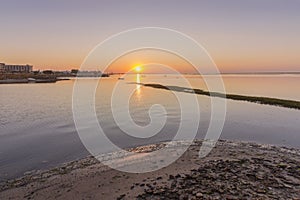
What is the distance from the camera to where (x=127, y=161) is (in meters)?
14.5

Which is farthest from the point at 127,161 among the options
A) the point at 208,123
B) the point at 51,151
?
the point at 208,123

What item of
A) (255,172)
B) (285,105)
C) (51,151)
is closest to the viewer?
(255,172)

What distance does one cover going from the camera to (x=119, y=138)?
2130 cm

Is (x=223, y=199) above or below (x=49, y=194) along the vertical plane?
above

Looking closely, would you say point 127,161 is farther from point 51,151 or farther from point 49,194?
point 51,151

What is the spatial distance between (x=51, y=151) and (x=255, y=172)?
41.2ft

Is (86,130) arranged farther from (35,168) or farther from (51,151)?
(35,168)

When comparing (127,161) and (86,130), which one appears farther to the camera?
(86,130)

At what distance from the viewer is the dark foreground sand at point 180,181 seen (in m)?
9.60

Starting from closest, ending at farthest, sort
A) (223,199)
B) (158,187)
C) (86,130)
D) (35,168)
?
(223,199), (158,187), (35,168), (86,130)

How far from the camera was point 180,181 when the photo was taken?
10789mm

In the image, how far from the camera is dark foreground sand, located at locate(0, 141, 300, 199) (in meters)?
9.60

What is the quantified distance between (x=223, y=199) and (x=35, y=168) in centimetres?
994

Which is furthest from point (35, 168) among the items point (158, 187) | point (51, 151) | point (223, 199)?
point (223, 199)
